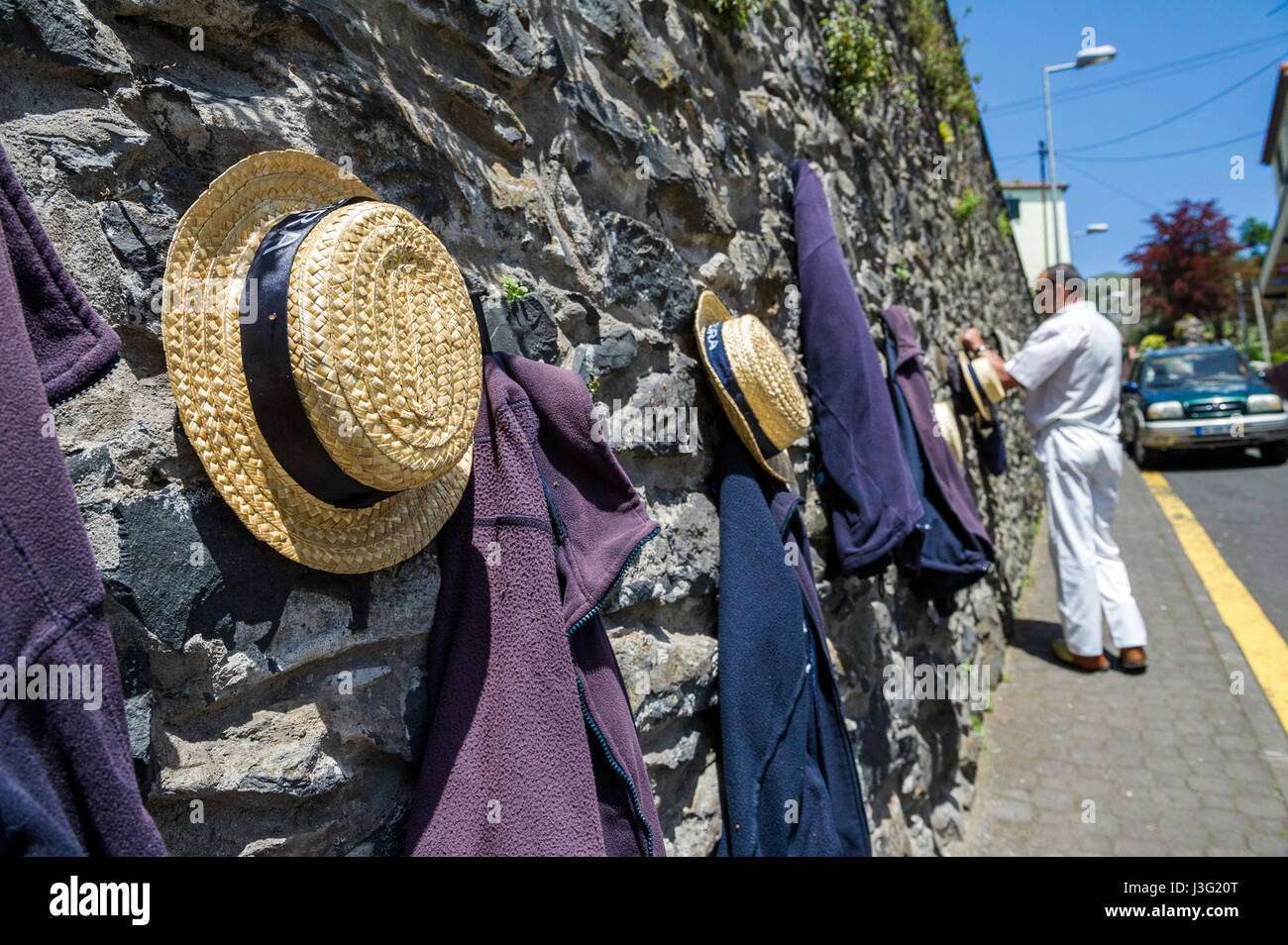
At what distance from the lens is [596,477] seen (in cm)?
149

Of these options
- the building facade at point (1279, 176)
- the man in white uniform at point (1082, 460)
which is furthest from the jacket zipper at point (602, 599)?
the building facade at point (1279, 176)

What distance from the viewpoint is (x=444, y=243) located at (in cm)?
141

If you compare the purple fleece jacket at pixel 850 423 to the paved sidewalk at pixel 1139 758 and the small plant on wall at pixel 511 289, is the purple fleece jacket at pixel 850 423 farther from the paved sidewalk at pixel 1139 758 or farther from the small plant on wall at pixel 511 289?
the paved sidewalk at pixel 1139 758

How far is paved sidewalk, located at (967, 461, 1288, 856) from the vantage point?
3.26 metres

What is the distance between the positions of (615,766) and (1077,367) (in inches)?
165

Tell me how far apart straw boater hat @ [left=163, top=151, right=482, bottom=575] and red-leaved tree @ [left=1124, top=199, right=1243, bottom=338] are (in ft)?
112

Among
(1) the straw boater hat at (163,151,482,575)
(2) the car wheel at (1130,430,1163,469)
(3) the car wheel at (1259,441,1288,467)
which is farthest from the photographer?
(2) the car wheel at (1130,430,1163,469)

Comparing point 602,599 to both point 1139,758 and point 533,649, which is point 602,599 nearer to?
point 533,649

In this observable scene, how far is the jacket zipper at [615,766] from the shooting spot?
1332 millimetres

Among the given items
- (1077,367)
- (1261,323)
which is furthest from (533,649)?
(1261,323)

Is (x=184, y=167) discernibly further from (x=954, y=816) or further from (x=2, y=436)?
(x=954, y=816)

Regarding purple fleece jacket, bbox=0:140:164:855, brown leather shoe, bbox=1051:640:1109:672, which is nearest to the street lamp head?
brown leather shoe, bbox=1051:640:1109:672

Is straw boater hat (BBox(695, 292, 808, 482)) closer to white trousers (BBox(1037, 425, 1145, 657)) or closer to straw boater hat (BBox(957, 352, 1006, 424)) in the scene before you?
straw boater hat (BBox(957, 352, 1006, 424))

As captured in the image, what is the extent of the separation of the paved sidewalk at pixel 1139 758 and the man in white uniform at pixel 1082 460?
0.34 meters
